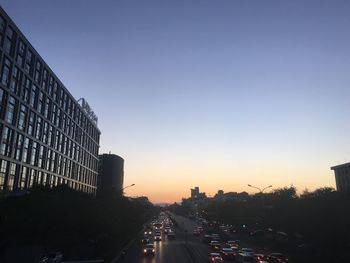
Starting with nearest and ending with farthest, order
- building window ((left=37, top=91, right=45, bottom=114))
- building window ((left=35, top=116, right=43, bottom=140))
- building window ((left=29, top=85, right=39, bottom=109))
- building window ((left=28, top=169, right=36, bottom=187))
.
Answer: building window ((left=29, top=85, right=39, bottom=109)), building window ((left=28, top=169, right=36, bottom=187)), building window ((left=35, top=116, right=43, bottom=140)), building window ((left=37, top=91, right=45, bottom=114))

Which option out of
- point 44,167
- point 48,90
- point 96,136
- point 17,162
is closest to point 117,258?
point 17,162

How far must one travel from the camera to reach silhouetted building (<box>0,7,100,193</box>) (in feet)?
224

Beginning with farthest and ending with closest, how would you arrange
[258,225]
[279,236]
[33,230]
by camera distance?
1. [258,225]
2. [279,236]
3. [33,230]

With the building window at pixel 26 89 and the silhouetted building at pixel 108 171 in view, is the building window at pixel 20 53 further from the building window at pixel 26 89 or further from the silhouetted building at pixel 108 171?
the silhouetted building at pixel 108 171

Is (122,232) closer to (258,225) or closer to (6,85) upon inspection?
(6,85)

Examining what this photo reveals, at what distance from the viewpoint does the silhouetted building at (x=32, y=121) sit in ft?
224

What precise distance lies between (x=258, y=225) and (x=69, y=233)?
229 feet

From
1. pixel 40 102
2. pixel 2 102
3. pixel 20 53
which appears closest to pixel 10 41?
pixel 20 53

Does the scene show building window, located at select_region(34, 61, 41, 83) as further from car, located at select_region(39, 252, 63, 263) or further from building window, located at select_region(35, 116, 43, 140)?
car, located at select_region(39, 252, 63, 263)

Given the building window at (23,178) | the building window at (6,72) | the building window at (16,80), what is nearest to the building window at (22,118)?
the building window at (16,80)

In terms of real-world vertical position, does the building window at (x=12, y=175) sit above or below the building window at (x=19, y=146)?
below

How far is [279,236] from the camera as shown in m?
73.8

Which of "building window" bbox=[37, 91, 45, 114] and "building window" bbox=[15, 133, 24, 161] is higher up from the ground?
"building window" bbox=[37, 91, 45, 114]

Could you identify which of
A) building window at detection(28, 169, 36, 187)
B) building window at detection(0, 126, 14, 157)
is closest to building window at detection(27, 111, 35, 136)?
building window at detection(0, 126, 14, 157)
